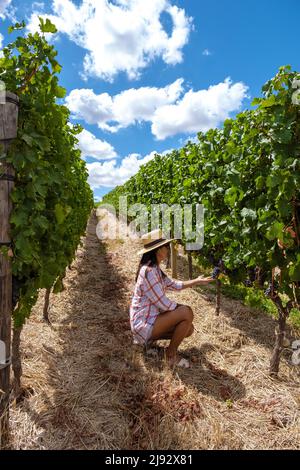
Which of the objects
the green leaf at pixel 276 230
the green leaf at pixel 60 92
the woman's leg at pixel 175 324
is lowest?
the woman's leg at pixel 175 324

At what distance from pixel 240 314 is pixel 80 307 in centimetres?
279

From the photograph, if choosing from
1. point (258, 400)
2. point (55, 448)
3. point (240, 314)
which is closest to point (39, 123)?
point (55, 448)

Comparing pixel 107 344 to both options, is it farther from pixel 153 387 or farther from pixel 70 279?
pixel 70 279

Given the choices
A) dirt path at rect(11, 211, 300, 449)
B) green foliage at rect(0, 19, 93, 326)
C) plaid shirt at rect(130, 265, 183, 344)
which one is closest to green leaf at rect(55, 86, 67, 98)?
green foliage at rect(0, 19, 93, 326)

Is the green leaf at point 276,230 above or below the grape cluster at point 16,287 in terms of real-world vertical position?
above

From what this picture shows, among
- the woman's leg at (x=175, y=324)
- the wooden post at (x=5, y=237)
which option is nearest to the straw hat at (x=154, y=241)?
the woman's leg at (x=175, y=324)

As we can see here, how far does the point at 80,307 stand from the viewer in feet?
19.7

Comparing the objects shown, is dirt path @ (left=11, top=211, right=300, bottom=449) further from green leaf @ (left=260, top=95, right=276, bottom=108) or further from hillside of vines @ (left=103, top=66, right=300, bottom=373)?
green leaf @ (left=260, top=95, right=276, bottom=108)

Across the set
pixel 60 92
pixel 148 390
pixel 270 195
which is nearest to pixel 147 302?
pixel 148 390

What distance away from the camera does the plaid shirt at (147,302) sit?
12.5 ft

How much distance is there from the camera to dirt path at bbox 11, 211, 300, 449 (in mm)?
2766

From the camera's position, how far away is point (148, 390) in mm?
3324

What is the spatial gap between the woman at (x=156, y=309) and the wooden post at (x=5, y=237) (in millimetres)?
1549

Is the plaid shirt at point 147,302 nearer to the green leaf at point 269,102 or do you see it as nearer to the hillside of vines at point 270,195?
the hillside of vines at point 270,195
